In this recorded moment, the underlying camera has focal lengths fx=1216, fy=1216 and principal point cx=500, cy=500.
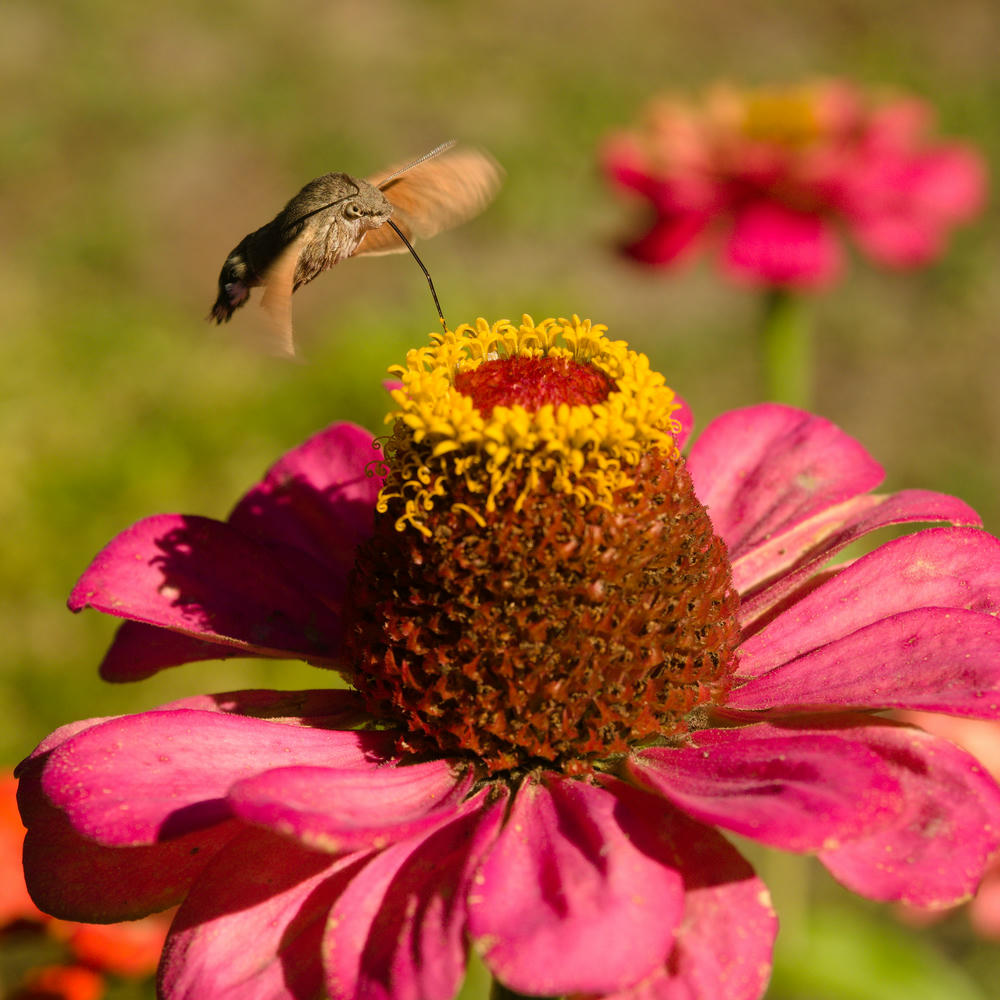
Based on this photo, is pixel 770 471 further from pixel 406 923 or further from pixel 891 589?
pixel 406 923

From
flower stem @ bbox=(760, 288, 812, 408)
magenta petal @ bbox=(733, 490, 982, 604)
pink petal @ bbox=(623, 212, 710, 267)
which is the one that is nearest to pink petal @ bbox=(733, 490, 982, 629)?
magenta petal @ bbox=(733, 490, 982, 604)

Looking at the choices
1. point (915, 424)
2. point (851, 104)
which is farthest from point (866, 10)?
point (851, 104)

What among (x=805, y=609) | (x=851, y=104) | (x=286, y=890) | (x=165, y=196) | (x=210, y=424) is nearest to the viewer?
(x=286, y=890)

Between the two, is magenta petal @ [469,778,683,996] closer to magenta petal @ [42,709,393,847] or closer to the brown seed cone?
the brown seed cone

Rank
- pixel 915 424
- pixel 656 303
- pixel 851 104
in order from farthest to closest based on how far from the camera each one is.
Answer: pixel 656 303 → pixel 915 424 → pixel 851 104

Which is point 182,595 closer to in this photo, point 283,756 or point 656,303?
point 283,756

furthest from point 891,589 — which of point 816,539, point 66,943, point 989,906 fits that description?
point 66,943

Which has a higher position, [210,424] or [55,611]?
[210,424]

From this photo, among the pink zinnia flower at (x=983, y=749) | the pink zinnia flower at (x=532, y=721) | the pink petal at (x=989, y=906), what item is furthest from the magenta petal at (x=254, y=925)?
the pink petal at (x=989, y=906)
